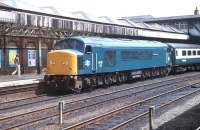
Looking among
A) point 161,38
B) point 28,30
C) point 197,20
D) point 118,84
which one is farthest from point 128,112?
point 197,20

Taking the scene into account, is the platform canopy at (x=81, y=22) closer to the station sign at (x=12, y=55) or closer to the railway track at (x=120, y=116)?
the station sign at (x=12, y=55)

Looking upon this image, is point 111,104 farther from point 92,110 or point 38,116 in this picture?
point 38,116

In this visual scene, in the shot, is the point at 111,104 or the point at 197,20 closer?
the point at 111,104

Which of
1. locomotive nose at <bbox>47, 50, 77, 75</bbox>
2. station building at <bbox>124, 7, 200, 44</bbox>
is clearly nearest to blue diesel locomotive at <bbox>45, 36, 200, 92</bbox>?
locomotive nose at <bbox>47, 50, 77, 75</bbox>

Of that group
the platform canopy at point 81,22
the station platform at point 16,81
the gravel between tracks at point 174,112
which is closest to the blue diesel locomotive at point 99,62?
the station platform at point 16,81

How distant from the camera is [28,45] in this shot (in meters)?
36.0

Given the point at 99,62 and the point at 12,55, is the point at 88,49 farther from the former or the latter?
the point at 12,55

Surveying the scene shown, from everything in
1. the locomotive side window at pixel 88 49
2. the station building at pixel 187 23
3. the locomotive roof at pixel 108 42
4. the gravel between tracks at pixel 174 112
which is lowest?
the gravel between tracks at pixel 174 112

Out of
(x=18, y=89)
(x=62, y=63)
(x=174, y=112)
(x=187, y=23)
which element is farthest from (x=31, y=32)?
(x=187, y=23)

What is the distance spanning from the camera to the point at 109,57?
27531mm

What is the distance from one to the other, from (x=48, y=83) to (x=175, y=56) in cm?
1933

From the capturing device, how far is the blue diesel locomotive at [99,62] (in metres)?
23.9

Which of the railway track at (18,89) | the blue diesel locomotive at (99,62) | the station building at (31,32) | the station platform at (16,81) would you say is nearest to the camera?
the railway track at (18,89)

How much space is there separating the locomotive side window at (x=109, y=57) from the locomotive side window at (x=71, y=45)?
2752mm
